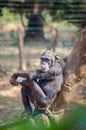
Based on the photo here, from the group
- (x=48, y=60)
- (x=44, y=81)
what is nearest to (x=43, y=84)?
(x=44, y=81)

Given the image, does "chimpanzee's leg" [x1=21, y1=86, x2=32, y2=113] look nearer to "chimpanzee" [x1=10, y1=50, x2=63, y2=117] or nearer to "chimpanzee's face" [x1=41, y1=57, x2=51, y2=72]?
"chimpanzee" [x1=10, y1=50, x2=63, y2=117]

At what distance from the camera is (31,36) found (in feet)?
39.0

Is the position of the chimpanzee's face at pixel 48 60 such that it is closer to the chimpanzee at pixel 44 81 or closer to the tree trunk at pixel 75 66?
the chimpanzee at pixel 44 81

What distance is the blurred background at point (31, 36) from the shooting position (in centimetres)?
666

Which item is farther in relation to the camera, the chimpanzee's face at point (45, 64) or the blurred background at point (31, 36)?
the blurred background at point (31, 36)

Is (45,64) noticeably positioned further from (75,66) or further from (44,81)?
(75,66)

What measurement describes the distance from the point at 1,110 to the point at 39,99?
2.24 m

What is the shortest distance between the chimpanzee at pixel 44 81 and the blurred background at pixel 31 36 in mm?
1663

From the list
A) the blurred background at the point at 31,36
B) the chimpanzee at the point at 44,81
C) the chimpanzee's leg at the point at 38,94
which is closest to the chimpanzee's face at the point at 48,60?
the chimpanzee at the point at 44,81

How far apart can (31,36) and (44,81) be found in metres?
8.19

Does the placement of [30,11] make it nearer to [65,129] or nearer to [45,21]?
[45,21]

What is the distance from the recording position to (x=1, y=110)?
581 centimetres

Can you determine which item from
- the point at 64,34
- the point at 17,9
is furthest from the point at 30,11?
the point at 64,34

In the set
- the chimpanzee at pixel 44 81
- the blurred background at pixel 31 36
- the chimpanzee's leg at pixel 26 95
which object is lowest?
the blurred background at pixel 31 36
